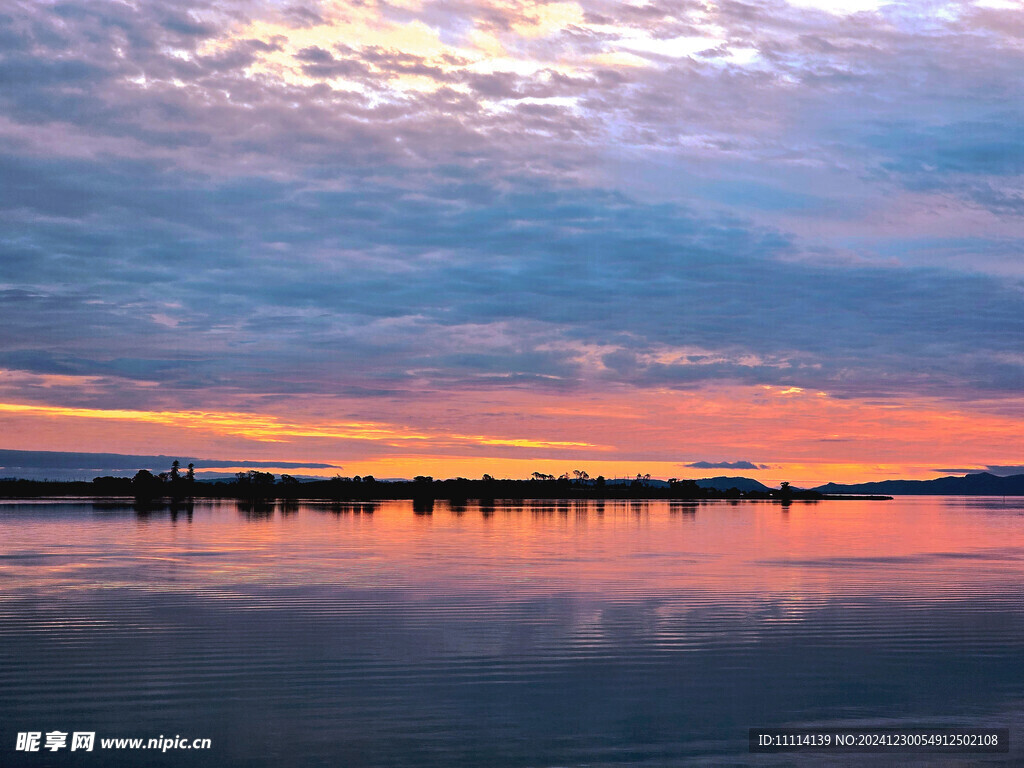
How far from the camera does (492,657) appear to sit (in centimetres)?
2197

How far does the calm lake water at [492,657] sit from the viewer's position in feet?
51.8

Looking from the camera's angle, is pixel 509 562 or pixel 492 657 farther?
pixel 509 562

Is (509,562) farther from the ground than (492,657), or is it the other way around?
(492,657)

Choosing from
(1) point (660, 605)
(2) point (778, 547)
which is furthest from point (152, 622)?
(2) point (778, 547)

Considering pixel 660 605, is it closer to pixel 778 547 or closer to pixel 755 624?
pixel 755 624

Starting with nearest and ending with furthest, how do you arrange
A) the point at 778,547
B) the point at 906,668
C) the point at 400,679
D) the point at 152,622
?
the point at 400,679 → the point at 906,668 → the point at 152,622 → the point at 778,547

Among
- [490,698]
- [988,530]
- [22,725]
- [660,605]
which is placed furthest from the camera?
[988,530]

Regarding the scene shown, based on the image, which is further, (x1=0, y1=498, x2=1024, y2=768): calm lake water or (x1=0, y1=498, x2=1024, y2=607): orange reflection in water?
(x1=0, y1=498, x2=1024, y2=607): orange reflection in water

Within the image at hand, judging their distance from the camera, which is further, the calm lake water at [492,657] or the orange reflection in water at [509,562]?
the orange reflection in water at [509,562]

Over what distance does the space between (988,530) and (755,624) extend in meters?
72.0

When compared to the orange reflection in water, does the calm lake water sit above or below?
above

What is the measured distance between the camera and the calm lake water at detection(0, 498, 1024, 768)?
15.8 meters

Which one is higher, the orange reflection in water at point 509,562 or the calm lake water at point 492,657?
the calm lake water at point 492,657

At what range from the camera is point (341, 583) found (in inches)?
1407
